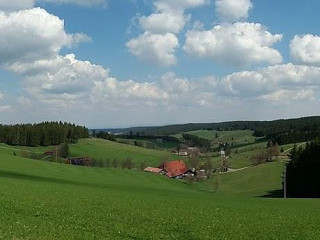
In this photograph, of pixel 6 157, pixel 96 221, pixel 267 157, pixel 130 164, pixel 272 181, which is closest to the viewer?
pixel 96 221

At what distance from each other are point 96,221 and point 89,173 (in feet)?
261

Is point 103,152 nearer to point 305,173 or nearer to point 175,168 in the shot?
point 175,168

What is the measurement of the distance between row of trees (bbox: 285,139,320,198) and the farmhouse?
68386mm

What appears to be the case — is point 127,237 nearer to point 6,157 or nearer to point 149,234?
point 149,234

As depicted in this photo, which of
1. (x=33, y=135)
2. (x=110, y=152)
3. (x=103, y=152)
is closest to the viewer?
(x=103, y=152)

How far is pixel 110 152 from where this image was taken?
181m

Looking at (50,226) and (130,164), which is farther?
(130,164)

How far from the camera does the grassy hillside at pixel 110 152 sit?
173000 millimetres

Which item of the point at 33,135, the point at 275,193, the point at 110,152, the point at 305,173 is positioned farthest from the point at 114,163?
the point at 305,173

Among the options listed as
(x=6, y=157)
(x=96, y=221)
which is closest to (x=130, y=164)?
(x=6, y=157)

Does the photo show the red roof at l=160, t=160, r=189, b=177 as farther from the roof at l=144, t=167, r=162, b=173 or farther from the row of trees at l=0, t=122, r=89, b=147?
the row of trees at l=0, t=122, r=89, b=147

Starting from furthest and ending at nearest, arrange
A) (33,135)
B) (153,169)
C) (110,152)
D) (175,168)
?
(33,135), (110,152), (175,168), (153,169)

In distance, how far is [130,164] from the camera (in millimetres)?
160250

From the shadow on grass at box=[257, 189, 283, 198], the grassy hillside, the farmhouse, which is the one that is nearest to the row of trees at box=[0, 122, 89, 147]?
the grassy hillside
